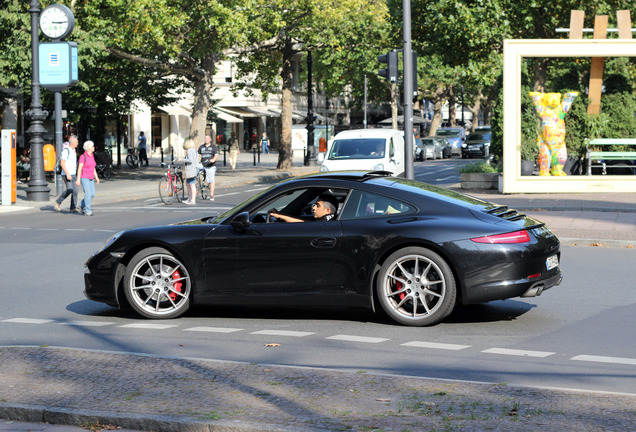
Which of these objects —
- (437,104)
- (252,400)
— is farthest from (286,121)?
(437,104)

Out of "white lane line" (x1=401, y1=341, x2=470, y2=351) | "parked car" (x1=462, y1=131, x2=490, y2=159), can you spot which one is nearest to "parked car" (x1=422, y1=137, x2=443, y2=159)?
"parked car" (x1=462, y1=131, x2=490, y2=159)

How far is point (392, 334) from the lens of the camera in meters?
8.36

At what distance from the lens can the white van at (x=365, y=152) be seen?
88.8 feet

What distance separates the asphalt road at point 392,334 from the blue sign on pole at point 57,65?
1582cm

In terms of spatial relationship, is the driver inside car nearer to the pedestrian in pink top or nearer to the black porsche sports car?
the black porsche sports car

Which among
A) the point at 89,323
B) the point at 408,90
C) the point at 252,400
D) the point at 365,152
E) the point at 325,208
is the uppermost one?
the point at 408,90

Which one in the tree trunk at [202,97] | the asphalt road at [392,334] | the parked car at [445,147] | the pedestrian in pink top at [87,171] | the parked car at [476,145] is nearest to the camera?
the asphalt road at [392,334]

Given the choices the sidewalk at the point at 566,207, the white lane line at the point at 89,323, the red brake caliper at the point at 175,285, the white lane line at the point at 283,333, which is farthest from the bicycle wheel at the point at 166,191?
the white lane line at the point at 283,333

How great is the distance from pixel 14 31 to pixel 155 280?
25508 millimetres

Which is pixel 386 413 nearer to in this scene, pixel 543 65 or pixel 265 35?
pixel 543 65

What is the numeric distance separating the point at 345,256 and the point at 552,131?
60.0 feet

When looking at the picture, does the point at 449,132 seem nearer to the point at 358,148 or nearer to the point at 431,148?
the point at 431,148

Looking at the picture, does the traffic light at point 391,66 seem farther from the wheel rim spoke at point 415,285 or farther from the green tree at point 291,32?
the green tree at point 291,32

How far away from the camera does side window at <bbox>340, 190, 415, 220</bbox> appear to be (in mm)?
8750
